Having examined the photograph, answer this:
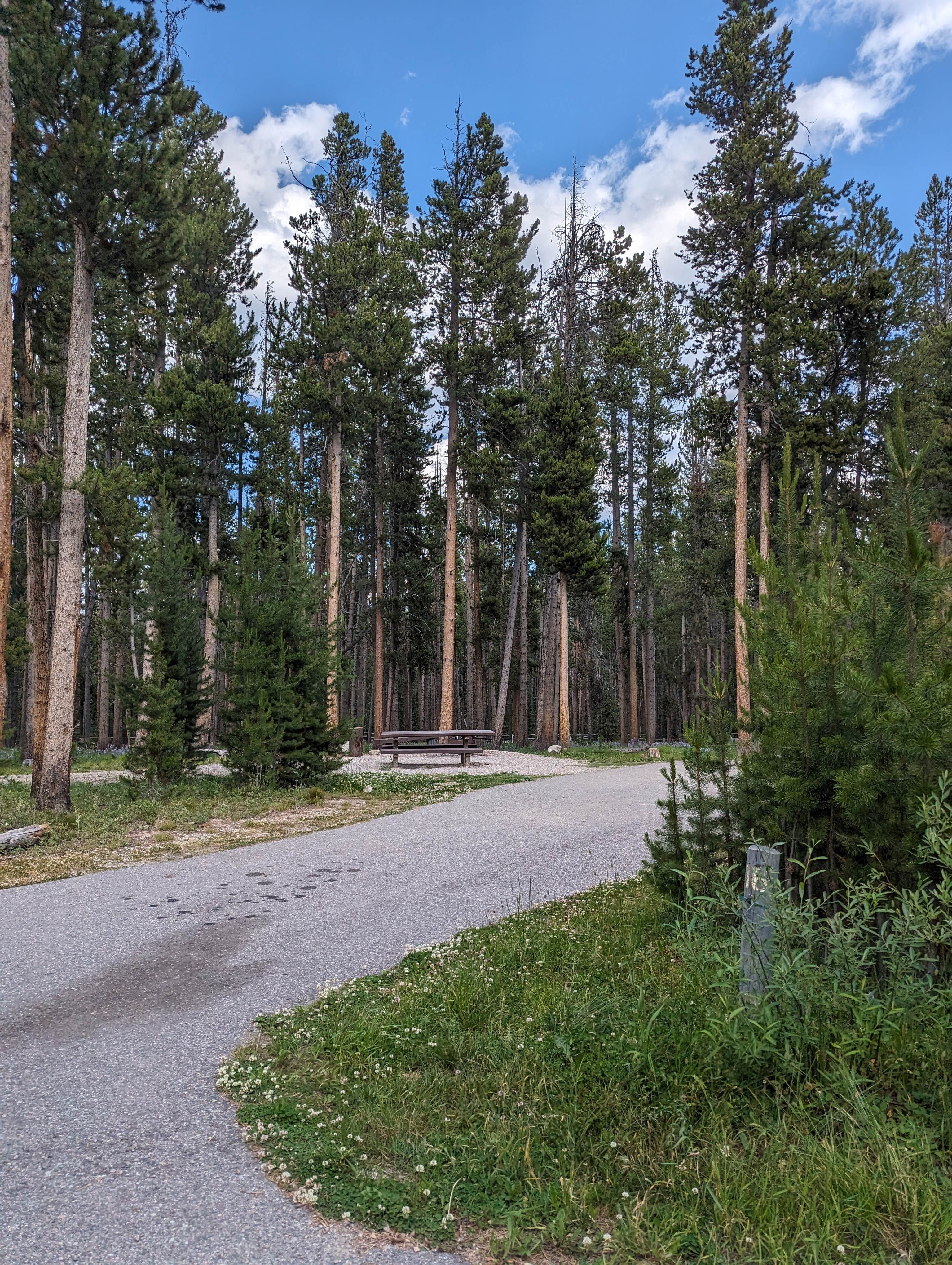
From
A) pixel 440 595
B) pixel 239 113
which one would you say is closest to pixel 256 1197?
pixel 239 113

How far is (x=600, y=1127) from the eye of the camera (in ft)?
8.71

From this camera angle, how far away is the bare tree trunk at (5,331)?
9.25m

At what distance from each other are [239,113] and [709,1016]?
29564mm

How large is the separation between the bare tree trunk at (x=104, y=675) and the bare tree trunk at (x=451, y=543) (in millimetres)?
11332

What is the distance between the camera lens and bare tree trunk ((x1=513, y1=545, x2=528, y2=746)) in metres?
26.6

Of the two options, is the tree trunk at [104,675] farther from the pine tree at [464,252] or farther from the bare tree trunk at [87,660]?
the pine tree at [464,252]

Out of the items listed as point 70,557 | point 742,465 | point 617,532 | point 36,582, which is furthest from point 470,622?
point 70,557

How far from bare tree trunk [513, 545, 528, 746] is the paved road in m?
17.0

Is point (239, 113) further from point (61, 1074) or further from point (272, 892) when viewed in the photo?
point (61, 1074)

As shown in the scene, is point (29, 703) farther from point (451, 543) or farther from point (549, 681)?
point (549, 681)

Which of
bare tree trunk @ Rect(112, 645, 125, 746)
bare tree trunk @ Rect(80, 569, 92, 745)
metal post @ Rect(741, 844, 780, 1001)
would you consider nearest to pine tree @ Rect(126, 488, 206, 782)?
metal post @ Rect(741, 844, 780, 1001)

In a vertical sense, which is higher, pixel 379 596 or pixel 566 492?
pixel 566 492

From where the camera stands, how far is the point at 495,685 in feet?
140

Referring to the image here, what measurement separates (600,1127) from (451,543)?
19.5 metres
